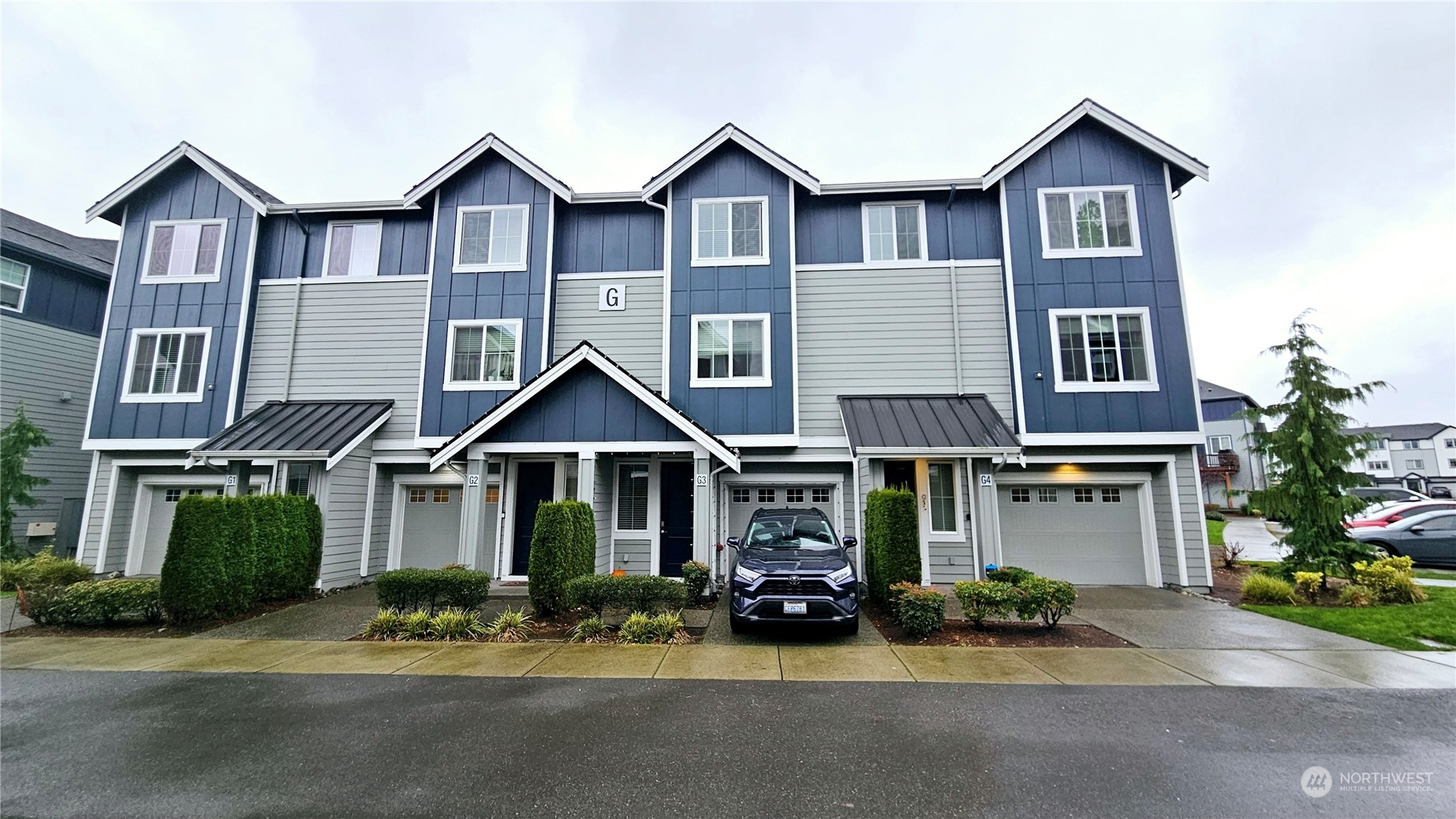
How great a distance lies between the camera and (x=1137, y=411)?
1233cm

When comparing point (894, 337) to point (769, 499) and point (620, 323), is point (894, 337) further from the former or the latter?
point (620, 323)

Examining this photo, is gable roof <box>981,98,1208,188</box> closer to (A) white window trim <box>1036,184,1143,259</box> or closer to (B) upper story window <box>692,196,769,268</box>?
(A) white window trim <box>1036,184,1143,259</box>

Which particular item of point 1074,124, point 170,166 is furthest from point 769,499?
point 170,166

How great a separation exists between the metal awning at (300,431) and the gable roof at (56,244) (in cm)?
798

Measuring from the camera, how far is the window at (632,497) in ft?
42.1

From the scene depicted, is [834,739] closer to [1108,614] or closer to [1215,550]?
[1108,614]

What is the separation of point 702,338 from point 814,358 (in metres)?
2.59

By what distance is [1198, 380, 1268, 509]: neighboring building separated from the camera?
35.8 meters

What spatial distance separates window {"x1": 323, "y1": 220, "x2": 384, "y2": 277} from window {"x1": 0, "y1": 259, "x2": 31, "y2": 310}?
813 centimetres

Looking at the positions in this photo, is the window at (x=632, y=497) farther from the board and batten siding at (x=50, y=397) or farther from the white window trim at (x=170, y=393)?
the board and batten siding at (x=50, y=397)

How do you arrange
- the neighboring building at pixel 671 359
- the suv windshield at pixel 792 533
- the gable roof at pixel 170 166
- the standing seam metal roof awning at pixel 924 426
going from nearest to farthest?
the suv windshield at pixel 792 533, the standing seam metal roof awning at pixel 924 426, the neighboring building at pixel 671 359, the gable roof at pixel 170 166

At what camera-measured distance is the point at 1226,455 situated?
35.9 m

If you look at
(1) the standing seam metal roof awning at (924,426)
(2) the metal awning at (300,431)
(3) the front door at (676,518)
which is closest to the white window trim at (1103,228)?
(1) the standing seam metal roof awning at (924,426)

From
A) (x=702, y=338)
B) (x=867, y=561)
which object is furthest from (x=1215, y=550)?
(x=702, y=338)
